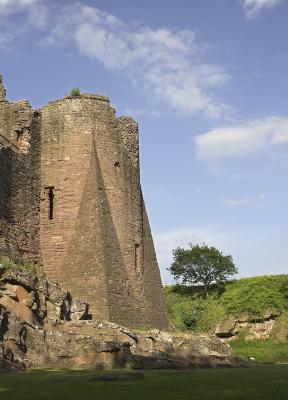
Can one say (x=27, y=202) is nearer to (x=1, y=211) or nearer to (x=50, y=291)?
(x=1, y=211)

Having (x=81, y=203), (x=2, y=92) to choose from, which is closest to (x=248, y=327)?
(x=81, y=203)

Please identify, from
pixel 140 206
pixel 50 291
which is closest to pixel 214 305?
pixel 140 206

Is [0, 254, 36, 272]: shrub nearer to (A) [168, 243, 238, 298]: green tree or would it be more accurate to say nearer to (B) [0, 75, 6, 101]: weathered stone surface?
(B) [0, 75, 6, 101]: weathered stone surface

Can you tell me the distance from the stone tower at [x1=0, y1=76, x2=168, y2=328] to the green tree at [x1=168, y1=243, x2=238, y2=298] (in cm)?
944

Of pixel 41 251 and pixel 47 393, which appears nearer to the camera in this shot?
pixel 47 393

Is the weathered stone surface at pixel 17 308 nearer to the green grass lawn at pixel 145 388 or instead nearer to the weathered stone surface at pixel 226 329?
the green grass lawn at pixel 145 388

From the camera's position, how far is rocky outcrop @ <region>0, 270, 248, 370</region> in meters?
17.8

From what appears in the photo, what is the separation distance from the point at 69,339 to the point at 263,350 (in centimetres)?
1485

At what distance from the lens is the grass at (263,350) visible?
2784 cm

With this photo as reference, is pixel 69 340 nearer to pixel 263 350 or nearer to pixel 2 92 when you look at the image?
pixel 2 92

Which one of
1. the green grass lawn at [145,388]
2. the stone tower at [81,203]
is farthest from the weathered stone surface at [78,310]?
the green grass lawn at [145,388]

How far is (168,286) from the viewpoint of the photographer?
134 feet

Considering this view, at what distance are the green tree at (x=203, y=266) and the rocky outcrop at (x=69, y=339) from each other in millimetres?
12702

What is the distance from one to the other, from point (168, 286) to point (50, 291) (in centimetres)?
1892
